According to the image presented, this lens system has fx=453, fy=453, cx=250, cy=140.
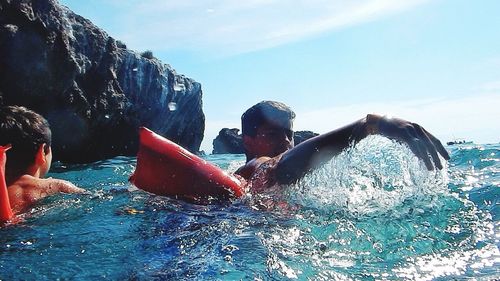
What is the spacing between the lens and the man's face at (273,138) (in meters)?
4.05

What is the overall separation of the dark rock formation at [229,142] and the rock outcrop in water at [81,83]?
19.1ft

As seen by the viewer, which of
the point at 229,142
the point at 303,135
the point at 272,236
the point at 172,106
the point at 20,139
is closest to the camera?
the point at 272,236

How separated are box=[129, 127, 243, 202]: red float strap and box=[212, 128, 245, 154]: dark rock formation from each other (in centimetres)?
Result: 2423

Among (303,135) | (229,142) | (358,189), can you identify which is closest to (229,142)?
(229,142)

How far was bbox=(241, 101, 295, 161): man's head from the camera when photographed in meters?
3.99

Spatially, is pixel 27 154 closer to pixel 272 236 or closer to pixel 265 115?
pixel 265 115

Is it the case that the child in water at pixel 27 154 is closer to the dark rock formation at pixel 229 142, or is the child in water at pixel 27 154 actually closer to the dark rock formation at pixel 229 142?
the dark rock formation at pixel 229 142

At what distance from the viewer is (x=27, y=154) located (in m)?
3.67

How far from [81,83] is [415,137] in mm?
15714

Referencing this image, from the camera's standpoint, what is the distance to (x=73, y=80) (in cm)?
1502

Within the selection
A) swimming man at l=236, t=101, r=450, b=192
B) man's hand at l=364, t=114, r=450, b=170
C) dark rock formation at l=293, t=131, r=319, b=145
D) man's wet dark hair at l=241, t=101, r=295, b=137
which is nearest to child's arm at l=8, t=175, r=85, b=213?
swimming man at l=236, t=101, r=450, b=192

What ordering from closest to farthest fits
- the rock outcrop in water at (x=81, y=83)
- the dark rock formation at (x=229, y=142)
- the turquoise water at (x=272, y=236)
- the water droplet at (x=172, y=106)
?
1. the turquoise water at (x=272, y=236)
2. the rock outcrop in water at (x=81, y=83)
3. the water droplet at (x=172, y=106)
4. the dark rock formation at (x=229, y=142)

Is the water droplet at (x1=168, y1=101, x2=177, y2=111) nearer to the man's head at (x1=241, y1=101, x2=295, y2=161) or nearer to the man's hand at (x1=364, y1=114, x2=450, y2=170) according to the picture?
the man's head at (x1=241, y1=101, x2=295, y2=161)

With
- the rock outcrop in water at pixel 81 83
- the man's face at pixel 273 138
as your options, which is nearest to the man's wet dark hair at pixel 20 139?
the man's face at pixel 273 138
